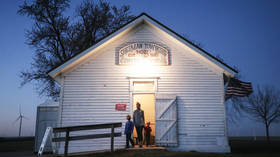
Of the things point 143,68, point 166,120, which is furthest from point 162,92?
point 143,68

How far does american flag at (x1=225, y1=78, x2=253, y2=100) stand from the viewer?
462 inches

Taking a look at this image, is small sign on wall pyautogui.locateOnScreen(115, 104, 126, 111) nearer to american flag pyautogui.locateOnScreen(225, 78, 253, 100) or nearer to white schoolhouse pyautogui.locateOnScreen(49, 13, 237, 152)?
white schoolhouse pyautogui.locateOnScreen(49, 13, 237, 152)

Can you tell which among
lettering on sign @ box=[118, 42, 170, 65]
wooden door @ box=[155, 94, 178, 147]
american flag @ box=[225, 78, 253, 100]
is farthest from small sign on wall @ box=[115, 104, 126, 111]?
american flag @ box=[225, 78, 253, 100]

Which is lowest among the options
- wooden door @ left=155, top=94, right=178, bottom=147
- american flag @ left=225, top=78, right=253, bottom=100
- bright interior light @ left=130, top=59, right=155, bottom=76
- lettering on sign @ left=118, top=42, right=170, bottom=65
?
wooden door @ left=155, top=94, right=178, bottom=147

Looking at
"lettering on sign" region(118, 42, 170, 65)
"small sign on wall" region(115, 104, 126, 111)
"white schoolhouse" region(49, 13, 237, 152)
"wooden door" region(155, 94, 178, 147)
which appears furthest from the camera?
"lettering on sign" region(118, 42, 170, 65)

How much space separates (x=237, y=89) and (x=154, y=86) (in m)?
4.00

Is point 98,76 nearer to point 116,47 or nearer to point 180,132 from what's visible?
point 116,47

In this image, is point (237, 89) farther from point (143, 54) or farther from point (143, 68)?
point (143, 54)

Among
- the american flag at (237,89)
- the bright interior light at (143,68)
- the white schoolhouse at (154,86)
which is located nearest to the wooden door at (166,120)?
the white schoolhouse at (154,86)

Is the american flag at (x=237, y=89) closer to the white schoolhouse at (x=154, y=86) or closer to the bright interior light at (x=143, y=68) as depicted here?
the white schoolhouse at (x=154, y=86)

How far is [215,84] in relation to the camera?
38.4 ft

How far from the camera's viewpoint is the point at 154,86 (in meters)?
11.8

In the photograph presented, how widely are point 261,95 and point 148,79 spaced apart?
23.6 m

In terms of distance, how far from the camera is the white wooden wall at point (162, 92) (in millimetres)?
11227
